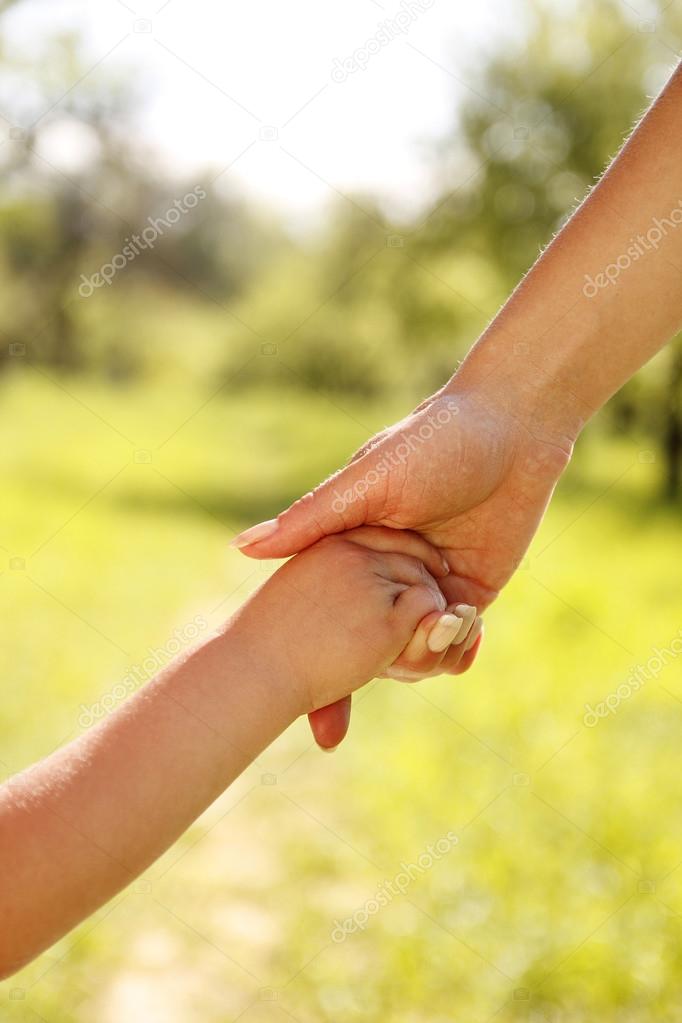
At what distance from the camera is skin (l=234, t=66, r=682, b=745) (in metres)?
2.05

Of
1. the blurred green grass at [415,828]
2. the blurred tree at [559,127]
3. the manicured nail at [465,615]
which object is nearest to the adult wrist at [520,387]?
the manicured nail at [465,615]

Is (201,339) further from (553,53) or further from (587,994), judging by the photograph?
(587,994)

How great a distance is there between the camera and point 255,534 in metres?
2.07

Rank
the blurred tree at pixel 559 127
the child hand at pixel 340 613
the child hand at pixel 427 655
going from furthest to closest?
the blurred tree at pixel 559 127, the child hand at pixel 427 655, the child hand at pixel 340 613

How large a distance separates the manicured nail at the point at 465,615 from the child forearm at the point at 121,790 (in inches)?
21.5

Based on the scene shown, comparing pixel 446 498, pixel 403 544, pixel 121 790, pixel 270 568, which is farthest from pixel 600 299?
pixel 270 568

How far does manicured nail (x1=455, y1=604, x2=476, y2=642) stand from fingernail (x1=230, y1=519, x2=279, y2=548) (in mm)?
452

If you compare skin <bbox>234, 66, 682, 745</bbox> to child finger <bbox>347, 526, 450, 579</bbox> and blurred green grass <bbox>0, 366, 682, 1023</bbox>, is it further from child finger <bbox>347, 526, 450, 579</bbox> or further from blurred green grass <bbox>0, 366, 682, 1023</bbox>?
blurred green grass <bbox>0, 366, 682, 1023</bbox>

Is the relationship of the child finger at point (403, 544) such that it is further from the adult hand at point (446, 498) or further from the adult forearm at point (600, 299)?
the adult forearm at point (600, 299)

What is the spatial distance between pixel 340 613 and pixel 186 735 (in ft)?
1.63

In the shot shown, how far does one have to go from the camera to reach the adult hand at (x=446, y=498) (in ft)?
6.98

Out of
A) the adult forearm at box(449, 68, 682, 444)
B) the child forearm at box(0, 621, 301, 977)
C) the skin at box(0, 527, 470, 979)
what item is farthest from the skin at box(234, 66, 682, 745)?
the child forearm at box(0, 621, 301, 977)

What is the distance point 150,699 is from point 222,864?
8.00 feet

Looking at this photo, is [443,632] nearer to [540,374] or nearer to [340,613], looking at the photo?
[340,613]
